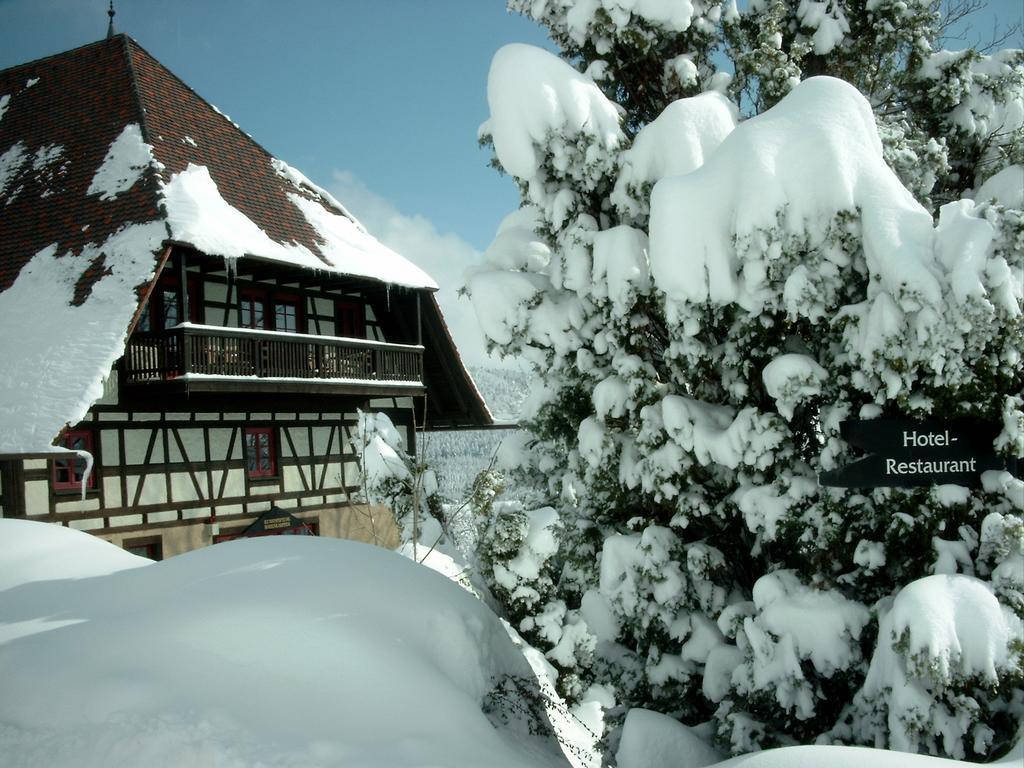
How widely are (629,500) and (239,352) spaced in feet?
30.3

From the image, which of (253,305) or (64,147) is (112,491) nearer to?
(253,305)

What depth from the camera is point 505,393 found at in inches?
1998

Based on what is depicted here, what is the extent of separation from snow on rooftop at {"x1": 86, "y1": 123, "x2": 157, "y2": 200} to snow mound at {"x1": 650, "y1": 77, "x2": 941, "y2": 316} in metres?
11.6

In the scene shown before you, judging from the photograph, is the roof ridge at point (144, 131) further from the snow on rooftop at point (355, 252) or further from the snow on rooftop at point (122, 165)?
the snow on rooftop at point (355, 252)

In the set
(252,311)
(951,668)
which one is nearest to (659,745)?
(951,668)

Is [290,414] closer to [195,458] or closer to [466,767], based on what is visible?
[195,458]

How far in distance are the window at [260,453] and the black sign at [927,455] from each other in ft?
41.5

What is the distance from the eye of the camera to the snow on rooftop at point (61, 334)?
1183cm

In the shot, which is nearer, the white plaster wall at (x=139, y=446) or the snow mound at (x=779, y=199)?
the snow mound at (x=779, y=199)

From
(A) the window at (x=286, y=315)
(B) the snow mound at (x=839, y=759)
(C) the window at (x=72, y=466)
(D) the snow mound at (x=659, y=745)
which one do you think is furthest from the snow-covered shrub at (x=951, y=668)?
(A) the window at (x=286, y=315)

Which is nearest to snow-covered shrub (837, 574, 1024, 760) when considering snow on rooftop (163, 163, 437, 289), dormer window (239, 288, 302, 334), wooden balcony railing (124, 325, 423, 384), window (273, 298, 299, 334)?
wooden balcony railing (124, 325, 423, 384)

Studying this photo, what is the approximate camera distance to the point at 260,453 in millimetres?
16344

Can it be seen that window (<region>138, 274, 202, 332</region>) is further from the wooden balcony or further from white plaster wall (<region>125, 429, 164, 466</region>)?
white plaster wall (<region>125, 429, 164, 466</region>)

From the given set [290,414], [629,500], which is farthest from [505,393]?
[629,500]
